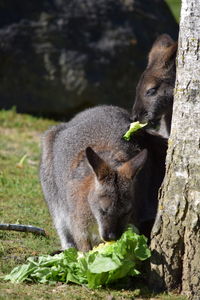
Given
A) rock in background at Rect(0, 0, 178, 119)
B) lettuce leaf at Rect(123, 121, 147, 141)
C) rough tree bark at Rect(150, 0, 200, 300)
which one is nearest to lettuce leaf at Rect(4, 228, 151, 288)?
rough tree bark at Rect(150, 0, 200, 300)

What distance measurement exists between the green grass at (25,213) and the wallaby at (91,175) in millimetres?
399

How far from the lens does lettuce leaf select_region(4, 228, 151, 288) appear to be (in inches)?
223

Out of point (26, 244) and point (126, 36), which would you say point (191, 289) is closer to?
point (26, 244)

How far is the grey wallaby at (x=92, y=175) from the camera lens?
609 cm

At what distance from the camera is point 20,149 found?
10.9 m

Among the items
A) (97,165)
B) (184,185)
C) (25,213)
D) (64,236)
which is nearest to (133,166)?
(97,165)

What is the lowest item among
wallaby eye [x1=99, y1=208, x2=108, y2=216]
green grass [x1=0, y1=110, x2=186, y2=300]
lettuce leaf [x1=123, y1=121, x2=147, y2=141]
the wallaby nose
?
green grass [x1=0, y1=110, x2=186, y2=300]

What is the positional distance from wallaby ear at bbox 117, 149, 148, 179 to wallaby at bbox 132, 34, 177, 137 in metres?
1.92

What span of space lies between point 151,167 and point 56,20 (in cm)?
599

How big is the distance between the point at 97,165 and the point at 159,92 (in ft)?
7.84

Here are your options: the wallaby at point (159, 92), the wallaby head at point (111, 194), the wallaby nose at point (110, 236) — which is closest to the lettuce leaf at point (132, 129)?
the wallaby head at point (111, 194)

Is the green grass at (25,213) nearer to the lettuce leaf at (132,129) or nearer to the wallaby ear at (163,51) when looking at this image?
the lettuce leaf at (132,129)

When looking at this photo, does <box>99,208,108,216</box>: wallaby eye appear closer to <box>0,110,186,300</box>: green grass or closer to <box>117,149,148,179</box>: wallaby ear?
<box>117,149,148,179</box>: wallaby ear

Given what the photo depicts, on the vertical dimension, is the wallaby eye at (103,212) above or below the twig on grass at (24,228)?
above
